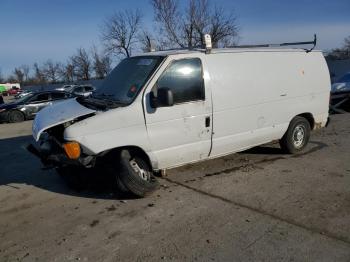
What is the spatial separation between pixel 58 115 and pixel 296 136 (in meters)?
4.52

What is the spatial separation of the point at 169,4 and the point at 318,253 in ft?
101

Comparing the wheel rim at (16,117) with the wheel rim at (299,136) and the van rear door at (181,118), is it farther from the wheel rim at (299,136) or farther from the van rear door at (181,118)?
the wheel rim at (299,136)

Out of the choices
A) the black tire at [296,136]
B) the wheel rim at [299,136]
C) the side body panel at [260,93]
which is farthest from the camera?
the wheel rim at [299,136]


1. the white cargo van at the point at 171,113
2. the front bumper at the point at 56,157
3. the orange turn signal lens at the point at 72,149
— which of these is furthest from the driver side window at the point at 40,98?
the orange turn signal lens at the point at 72,149

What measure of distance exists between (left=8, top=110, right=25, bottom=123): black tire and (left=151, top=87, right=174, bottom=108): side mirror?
44.6 ft

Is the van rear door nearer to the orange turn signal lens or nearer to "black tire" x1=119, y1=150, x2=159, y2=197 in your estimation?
"black tire" x1=119, y1=150, x2=159, y2=197

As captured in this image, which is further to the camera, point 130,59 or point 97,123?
point 130,59

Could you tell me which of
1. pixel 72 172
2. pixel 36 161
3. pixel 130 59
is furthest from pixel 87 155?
pixel 36 161

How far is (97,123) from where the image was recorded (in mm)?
4859

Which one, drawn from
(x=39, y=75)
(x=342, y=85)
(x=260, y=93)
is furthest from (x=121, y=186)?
(x=39, y=75)

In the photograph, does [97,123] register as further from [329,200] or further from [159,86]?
[329,200]

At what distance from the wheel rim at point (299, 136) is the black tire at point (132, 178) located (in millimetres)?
3259

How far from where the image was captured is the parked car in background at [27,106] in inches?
659

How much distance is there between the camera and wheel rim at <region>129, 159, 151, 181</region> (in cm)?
529
